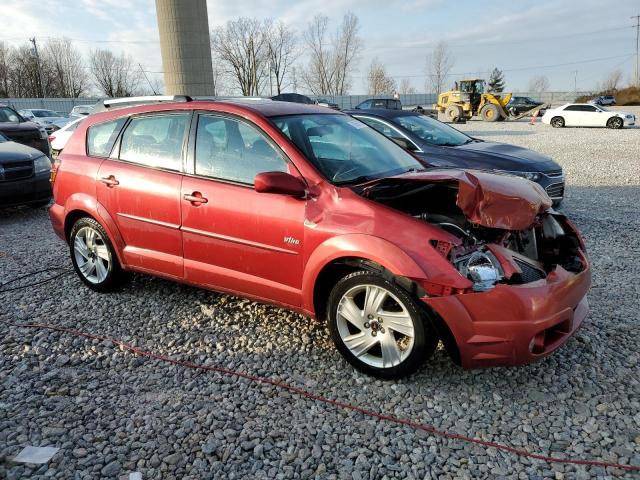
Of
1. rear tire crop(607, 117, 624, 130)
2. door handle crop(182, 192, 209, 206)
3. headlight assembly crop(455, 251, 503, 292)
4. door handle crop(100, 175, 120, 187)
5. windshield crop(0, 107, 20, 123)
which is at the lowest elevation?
rear tire crop(607, 117, 624, 130)

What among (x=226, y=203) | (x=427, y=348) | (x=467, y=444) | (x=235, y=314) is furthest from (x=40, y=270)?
(x=467, y=444)

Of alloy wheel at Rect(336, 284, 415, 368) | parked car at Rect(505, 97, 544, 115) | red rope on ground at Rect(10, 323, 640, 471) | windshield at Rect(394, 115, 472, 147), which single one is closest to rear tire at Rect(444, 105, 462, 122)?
parked car at Rect(505, 97, 544, 115)

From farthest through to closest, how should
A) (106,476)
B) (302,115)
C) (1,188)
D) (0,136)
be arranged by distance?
1. (0,136)
2. (1,188)
3. (302,115)
4. (106,476)

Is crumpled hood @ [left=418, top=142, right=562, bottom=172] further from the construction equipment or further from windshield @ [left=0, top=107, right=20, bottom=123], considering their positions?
the construction equipment

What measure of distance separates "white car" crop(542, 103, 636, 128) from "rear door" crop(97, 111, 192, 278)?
28331mm

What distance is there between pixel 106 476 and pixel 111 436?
318 millimetres

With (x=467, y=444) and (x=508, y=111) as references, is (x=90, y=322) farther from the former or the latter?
(x=508, y=111)

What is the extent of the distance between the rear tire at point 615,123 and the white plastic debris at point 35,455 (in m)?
30.0

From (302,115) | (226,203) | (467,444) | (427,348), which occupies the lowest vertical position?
(467,444)

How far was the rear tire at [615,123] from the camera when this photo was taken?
26.2m

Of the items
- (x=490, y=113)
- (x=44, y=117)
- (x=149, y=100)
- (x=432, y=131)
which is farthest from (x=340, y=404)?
(x=490, y=113)

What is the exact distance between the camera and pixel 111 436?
2.79 m

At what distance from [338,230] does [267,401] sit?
3.78ft

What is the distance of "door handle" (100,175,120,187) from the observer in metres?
4.32
